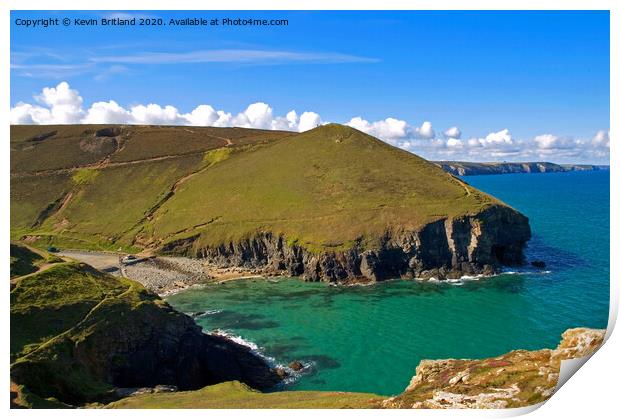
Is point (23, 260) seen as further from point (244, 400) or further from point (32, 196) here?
point (32, 196)

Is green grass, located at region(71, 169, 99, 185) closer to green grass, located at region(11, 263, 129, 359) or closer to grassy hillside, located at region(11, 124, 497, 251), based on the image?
grassy hillside, located at region(11, 124, 497, 251)

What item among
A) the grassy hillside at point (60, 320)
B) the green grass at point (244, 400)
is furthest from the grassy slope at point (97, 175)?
the green grass at point (244, 400)

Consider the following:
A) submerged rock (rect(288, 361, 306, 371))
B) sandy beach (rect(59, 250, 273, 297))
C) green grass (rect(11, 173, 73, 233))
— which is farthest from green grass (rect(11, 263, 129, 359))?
green grass (rect(11, 173, 73, 233))

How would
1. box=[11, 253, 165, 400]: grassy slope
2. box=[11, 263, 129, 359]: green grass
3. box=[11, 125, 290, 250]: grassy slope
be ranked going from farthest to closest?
box=[11, 125, 290, 250]: grassy slope → box=[11, 263, 129, 359]: green grass → box=[11, 253, 165, 400]: grassy slope

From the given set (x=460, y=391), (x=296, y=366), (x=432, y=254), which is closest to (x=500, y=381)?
(x=460, y=391)

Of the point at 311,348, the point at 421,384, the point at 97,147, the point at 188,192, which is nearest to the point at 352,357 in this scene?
the point at 311,348

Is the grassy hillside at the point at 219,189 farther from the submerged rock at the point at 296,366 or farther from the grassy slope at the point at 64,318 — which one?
the grassy slope at the point at 64,318

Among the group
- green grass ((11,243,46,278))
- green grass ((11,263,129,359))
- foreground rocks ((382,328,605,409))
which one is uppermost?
green grass ((11,243,46,278))

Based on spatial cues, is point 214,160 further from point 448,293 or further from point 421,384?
point 421,384
